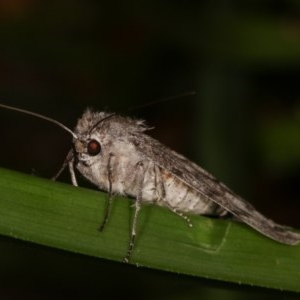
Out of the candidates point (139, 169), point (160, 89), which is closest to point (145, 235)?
point (139, 169)

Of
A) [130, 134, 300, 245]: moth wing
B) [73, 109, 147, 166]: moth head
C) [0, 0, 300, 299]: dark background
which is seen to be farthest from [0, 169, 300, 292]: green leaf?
[0, 0, 300, 299]: dark background

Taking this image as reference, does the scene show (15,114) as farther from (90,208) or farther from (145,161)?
(90,208)

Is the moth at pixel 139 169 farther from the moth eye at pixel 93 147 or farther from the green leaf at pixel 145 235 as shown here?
the green leaf at pixel 145 235

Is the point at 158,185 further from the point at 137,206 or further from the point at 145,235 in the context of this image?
the point at 145,235

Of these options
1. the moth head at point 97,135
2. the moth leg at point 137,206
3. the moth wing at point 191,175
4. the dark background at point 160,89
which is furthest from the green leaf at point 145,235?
the dark background at point 160,89

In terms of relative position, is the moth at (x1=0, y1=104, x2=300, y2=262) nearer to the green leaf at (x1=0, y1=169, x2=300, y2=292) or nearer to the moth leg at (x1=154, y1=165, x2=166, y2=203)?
the moth leg at (x1=154, y1=165, x2=166, y2=203)

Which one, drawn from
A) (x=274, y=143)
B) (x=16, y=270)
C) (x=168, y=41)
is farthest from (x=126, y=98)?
(x=16, y=270)
